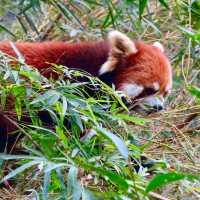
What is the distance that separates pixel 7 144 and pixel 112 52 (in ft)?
2.91

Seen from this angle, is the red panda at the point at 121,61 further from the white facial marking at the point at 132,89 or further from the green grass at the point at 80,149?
the green grass at the point at 80,149

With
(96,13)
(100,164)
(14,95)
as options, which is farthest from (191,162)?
(96,13)

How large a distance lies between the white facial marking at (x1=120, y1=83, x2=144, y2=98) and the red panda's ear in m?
0.13

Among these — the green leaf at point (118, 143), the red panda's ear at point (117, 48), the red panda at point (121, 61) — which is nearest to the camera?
the green leaf at point (118, 143)

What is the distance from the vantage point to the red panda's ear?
3.59m

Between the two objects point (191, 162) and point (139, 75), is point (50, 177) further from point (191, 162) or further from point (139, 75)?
point (139, 75)

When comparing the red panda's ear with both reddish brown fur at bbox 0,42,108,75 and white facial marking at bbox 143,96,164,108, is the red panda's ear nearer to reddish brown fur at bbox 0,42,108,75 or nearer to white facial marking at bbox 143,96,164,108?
reddish brown fur at bbox 0,42,108,75

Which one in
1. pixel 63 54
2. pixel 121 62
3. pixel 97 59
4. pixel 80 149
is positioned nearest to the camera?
pixel 80 149

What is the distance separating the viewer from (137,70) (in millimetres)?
3658

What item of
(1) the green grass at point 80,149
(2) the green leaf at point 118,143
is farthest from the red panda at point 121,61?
(2) the green leaf at point 118,143

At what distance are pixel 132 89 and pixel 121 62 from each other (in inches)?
6.9

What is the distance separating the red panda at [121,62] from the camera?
343cm

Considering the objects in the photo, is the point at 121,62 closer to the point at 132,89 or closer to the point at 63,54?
the point at 132,89

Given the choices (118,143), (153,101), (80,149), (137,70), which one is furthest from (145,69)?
(118,143)
